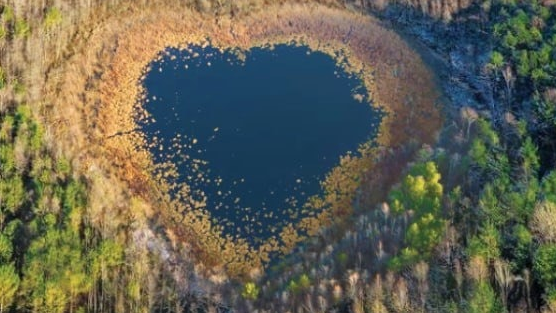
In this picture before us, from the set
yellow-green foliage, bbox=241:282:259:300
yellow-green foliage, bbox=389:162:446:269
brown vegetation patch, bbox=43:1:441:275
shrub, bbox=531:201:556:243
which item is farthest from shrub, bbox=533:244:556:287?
yellow-green foliage, bbox=241:282:259:300

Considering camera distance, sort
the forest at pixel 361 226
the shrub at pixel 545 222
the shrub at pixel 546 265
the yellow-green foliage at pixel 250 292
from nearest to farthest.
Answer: the shrub at pixel 546 265 → the shrub at pixel 545 222 → the forest at pixel 361 226 → the yellow-green foliage at pixel 250 292

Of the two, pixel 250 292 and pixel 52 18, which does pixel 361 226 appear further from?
pixel 52 18

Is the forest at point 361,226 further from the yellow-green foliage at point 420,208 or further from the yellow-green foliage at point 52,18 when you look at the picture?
the yellow-green foliage at point 52,18

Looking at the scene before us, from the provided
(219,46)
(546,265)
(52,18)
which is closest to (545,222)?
(546,265)

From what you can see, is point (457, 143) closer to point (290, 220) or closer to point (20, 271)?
point (290, 220)

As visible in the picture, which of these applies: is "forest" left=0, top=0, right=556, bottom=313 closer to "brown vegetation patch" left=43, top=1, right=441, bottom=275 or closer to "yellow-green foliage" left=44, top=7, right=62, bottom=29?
"brown vegetation patch" left=43, top=1, right=441, bottom=275

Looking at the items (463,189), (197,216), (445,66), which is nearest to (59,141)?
(197,216)

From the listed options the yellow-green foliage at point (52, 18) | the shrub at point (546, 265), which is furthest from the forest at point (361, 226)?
the yellow-green foliage at point (52, 18)
